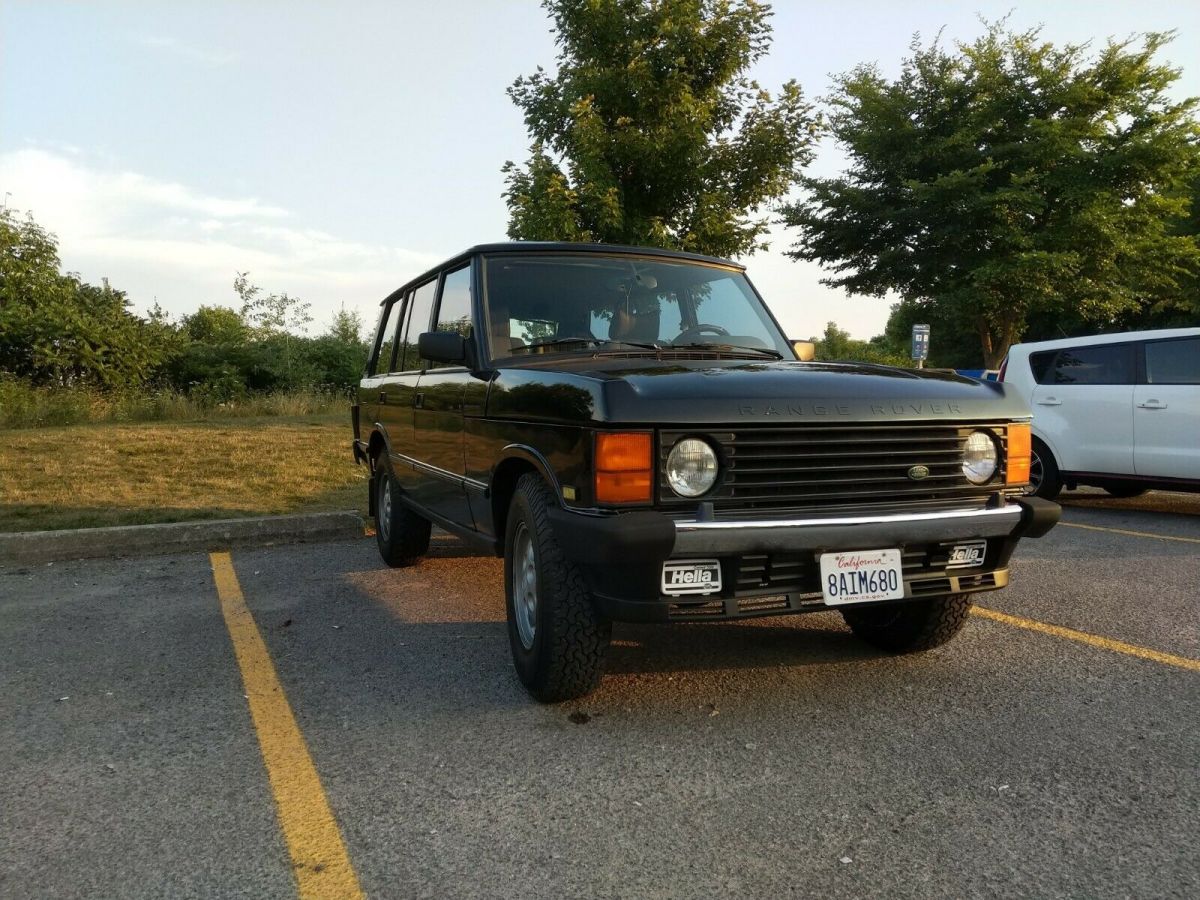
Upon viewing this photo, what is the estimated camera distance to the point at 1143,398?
816cm

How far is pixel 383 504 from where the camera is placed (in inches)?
251

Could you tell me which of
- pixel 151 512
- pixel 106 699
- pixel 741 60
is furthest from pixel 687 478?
pixel 741 60

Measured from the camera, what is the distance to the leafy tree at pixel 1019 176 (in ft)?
71.9

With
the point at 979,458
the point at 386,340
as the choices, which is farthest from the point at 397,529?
the point at 979,458

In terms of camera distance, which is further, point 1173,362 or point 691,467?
point 1173,362

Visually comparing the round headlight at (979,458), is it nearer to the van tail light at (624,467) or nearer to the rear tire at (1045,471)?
the van tail light at (624,467)

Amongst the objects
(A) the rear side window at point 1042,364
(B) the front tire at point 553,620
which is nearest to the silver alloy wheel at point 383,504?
(B) the front tire at point 553,620

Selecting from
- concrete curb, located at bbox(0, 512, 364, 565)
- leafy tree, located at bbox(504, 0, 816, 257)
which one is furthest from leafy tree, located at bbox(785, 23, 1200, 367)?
concrete curb, located at bbox(0, 512, 364, 565)

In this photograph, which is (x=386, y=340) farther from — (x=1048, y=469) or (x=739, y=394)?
(x=1048, y=469)

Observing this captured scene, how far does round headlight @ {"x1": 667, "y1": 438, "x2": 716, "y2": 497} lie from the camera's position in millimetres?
3094

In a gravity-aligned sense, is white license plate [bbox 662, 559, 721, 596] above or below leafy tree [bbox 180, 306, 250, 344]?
below

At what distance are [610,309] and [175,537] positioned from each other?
14.0ft

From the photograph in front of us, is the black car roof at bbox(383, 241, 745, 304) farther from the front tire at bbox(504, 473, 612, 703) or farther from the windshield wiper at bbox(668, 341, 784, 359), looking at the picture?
the front tire at bbox(504, 473, 612, 703)

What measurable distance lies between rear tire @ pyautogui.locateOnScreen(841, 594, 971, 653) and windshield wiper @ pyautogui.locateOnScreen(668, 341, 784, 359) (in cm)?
130
